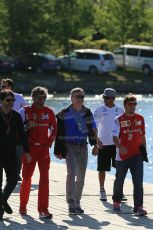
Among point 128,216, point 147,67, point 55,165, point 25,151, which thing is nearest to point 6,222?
point 25,151

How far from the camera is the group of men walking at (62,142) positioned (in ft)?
33.5

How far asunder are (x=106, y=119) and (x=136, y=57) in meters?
54.2

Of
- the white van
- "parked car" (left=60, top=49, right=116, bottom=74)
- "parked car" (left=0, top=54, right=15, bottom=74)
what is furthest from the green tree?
the white van

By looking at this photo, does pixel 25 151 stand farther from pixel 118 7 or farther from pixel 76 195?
pixel 118 7

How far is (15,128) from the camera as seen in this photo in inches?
401

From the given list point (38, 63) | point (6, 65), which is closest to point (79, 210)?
point (6, 65)

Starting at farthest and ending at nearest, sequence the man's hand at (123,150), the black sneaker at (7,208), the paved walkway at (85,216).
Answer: the man's hand at (123,150) < the black sneaker at (7,208) < the paved walkway at (85,216)

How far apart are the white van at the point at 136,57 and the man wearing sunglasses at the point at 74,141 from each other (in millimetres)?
55075

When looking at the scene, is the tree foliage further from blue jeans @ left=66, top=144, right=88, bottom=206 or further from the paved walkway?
blue jeans @ left=66, top=144, right=88, bottom=206

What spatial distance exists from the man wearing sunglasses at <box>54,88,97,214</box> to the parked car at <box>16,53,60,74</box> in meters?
50.1

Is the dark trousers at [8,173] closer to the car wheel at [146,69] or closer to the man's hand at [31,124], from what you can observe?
the man's hand at [31,124]

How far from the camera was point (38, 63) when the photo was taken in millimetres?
61844

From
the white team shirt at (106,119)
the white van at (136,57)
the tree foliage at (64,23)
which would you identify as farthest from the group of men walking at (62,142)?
the white van at (136,57)

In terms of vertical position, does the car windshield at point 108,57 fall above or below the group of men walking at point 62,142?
above
